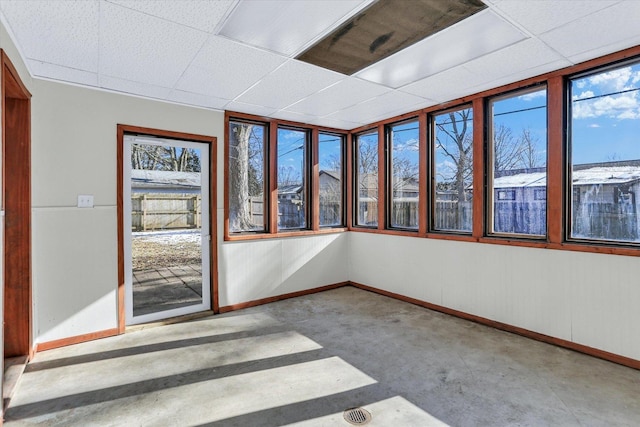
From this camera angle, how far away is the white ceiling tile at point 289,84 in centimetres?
305

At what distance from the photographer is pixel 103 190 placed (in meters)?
3.41

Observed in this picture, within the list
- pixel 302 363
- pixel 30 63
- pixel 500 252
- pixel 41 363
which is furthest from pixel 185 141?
pixel 500 252

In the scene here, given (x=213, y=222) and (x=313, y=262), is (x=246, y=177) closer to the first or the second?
(x=213, y=222)

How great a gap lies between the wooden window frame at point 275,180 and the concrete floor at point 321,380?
1405mm

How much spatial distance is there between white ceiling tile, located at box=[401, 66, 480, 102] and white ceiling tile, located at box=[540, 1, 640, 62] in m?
0.73

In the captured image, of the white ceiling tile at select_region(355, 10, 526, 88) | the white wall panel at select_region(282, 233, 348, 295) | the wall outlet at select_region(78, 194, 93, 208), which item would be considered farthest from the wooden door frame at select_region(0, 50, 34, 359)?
the white ceiling tile at select_region(355, 10, 526, 88)

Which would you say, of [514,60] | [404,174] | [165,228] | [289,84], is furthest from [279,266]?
[514,60]

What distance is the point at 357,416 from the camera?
2119 millimetres

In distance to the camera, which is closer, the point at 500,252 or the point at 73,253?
the point at 73,253

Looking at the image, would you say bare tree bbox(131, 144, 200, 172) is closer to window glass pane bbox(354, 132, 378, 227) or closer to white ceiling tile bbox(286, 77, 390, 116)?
white ceiling tile bbox(286, 77, 390, 116)

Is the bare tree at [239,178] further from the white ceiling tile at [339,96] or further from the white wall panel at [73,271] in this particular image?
the white wall panel at [73,271]

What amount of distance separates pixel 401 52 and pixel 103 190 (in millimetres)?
3164

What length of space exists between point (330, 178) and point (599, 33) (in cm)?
361

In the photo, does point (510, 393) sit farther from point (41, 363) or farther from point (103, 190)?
point (103, 190)
